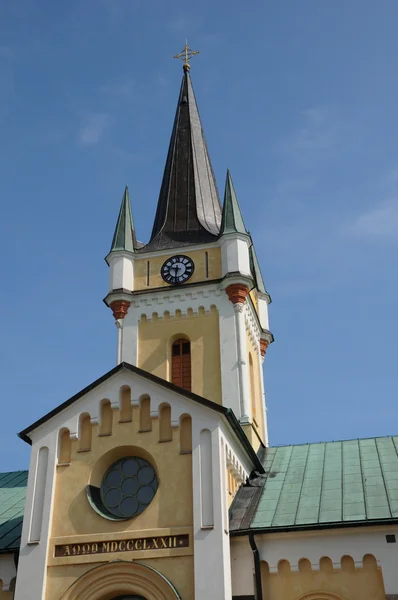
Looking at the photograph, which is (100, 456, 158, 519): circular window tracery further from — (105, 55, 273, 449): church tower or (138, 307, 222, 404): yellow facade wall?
(138, 307, 222, 404): yellow facade wall

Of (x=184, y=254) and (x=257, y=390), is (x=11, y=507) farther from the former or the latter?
(x=184, y=254)

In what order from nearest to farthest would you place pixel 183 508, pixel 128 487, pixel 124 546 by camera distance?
pixel 124 546
pixel 183 508
pixel 128 487

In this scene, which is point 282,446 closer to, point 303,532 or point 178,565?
point 303,532

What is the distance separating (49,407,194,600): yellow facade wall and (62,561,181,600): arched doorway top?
0.65 feet

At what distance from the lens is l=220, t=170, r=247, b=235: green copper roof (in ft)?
109

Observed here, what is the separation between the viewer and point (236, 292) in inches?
1220

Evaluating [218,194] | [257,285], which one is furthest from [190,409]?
[218,194]

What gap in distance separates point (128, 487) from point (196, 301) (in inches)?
454

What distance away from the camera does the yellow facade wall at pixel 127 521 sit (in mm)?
19828

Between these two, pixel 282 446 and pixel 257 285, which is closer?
pixel 282 446

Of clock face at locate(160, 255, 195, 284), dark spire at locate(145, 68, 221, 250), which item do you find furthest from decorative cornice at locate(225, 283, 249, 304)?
dark spire at locate(145, 68, 221, 250)

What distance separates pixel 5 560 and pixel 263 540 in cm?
803

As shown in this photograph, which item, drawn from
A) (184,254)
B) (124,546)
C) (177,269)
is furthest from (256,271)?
(124,546)

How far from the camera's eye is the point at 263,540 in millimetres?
20641
